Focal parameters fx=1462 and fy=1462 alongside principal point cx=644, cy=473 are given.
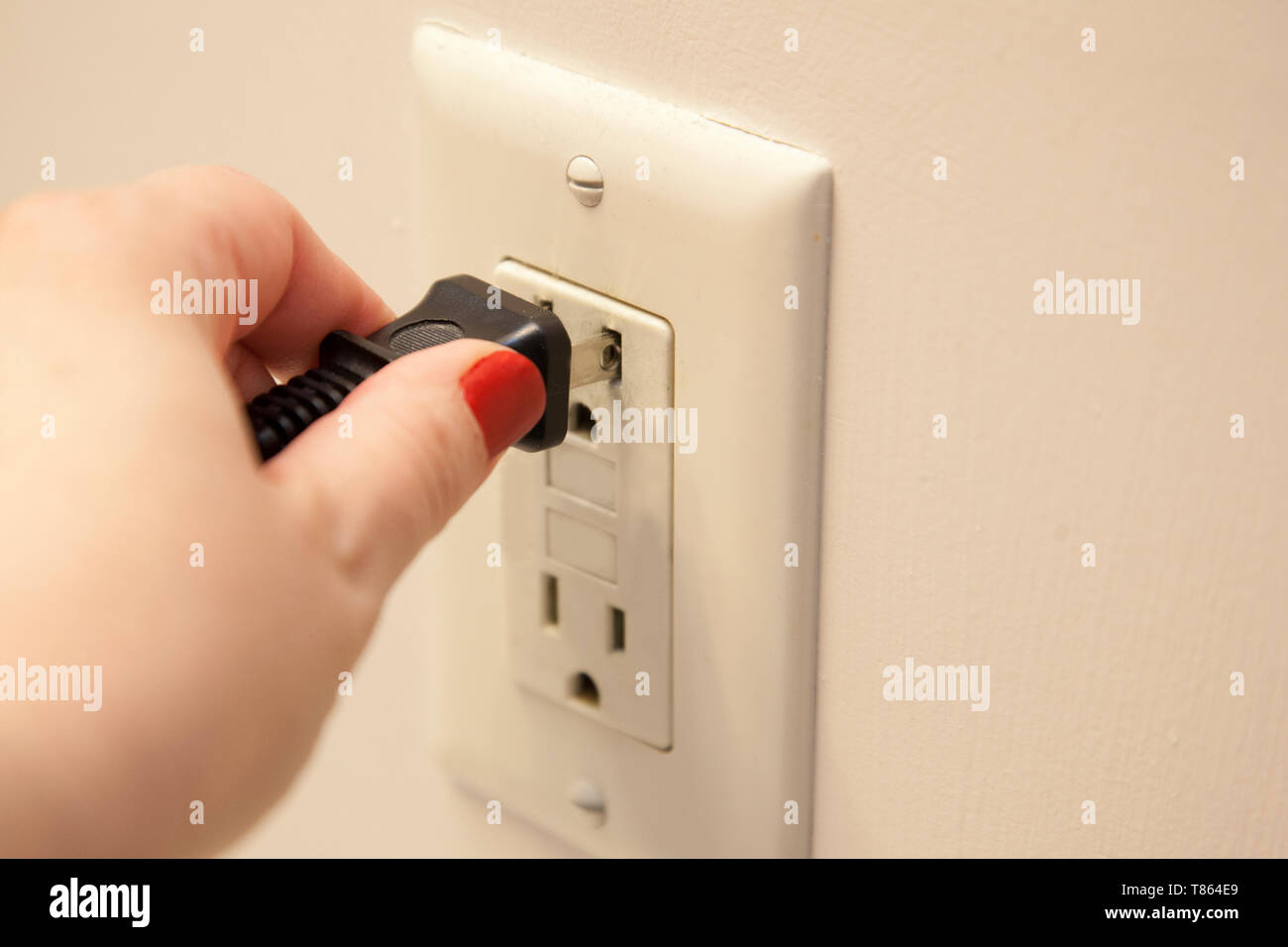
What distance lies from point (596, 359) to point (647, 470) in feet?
0.13

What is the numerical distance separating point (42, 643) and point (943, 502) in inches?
9.3

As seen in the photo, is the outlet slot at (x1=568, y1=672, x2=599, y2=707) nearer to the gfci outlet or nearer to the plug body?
the gfci outlet

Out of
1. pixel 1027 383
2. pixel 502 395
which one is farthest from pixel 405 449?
pixel 1027 383

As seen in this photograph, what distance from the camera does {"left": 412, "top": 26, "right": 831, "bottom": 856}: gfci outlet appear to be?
1.37 feet

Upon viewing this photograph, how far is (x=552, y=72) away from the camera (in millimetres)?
446

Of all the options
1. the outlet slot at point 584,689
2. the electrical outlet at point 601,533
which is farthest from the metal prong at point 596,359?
the outlet slot at point 584,689

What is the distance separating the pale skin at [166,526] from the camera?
31 cm

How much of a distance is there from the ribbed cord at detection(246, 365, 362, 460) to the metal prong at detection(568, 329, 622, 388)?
8 centimetres

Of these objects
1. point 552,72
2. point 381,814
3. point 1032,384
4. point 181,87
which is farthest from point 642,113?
point 381,814

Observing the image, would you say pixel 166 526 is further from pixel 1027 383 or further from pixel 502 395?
pixel 1027 383

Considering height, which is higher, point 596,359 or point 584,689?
point 596,359

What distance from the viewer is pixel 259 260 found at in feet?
1.35

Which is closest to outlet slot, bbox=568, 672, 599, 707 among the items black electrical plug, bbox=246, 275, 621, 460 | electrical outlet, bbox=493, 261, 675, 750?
electrical outlet, bbox=493, 261, 675, 750

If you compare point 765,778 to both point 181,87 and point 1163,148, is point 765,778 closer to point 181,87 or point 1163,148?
point 1163,148
